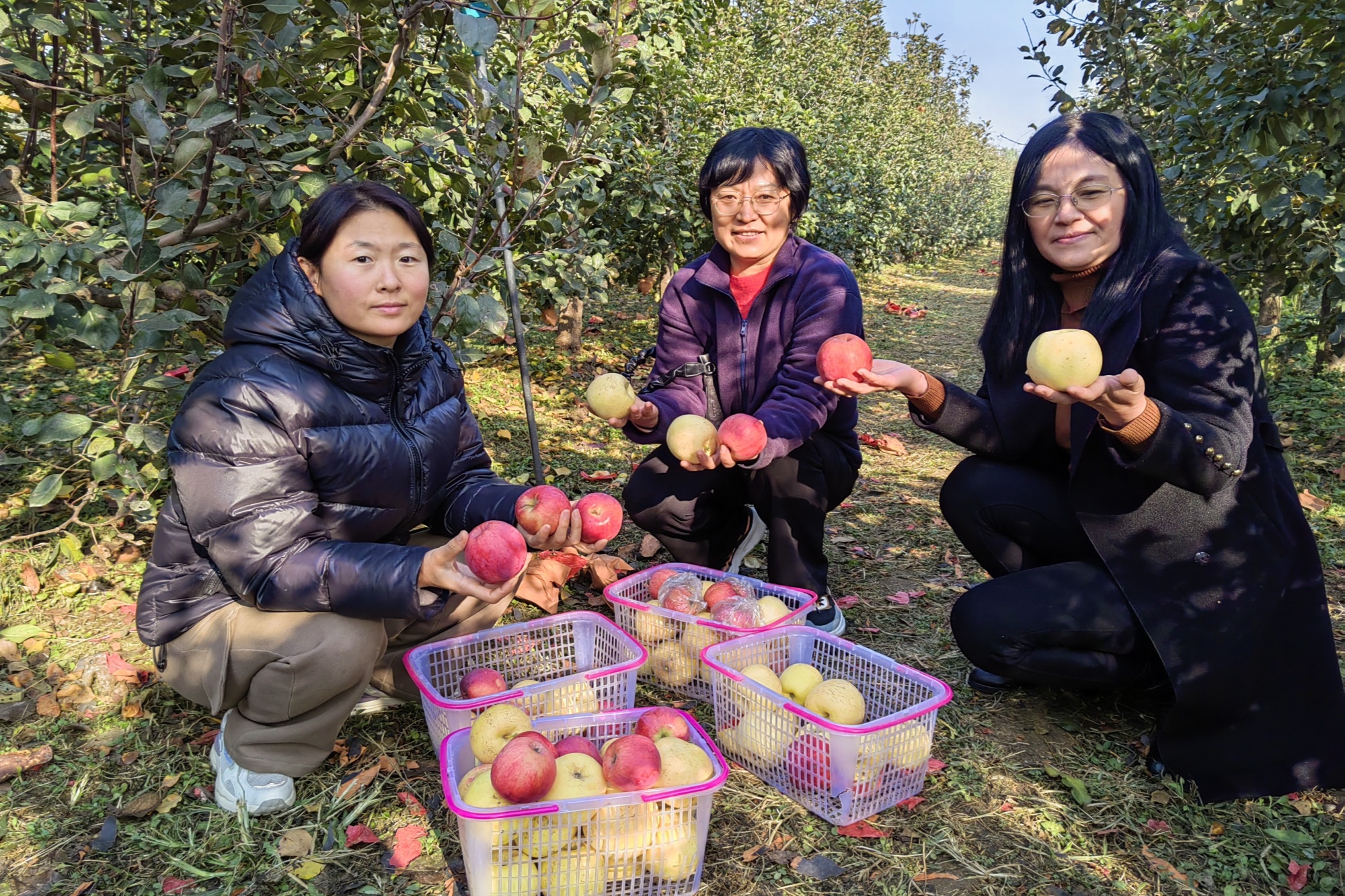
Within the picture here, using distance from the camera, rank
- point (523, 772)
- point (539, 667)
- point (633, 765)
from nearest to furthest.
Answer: point (523, 772), point (633, 765), point (539, 667)

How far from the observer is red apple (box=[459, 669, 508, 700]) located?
219 cm

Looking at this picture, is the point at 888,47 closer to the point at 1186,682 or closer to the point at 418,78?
the point at 418,78

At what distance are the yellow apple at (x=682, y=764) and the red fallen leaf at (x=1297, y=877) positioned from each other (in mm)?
1302

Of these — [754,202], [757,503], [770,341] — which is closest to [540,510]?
[757,503]

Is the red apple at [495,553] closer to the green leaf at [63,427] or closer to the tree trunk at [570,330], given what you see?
the green leaf at [63,427]

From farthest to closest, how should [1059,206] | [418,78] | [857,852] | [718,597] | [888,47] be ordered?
[888,47], [418,78], [718,597], [1059,206], [857,852]

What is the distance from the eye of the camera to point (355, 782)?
7.05ft

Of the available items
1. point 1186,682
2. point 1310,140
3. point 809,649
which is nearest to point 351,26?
point 809,649

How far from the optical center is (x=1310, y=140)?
4.12m

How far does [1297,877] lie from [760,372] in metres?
1.97

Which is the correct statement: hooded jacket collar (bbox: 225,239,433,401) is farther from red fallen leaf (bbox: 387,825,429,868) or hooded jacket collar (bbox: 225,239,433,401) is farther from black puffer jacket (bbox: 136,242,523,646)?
red fallen leaf (bbox: 387,825,429,868)

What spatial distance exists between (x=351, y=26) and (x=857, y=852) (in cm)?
266

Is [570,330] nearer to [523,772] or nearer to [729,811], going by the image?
[729,811]

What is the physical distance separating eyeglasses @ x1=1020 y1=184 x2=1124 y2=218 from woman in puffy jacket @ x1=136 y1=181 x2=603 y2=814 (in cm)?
159
